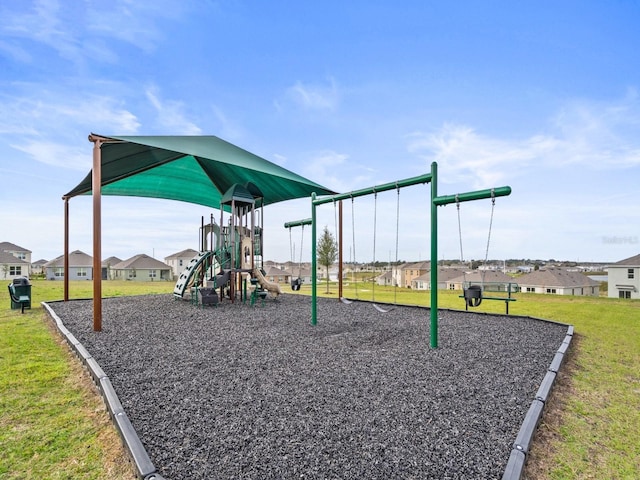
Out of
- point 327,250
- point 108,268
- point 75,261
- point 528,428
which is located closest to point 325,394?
point 528,428

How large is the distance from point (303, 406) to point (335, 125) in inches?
315

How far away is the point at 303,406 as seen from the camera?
306cm

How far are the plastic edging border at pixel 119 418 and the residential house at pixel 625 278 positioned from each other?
38012mm

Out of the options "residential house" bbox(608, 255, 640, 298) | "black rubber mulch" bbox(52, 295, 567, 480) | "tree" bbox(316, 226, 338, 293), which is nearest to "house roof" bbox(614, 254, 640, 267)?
"residential house" bbox(608, 255, 640, 298)

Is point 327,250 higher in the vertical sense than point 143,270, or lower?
higher

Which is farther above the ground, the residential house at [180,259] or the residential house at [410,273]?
the residential house at [180,259]

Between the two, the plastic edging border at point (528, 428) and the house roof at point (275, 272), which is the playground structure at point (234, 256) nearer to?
the plastic edging border at point (528, 428)

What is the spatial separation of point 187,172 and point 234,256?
336cm

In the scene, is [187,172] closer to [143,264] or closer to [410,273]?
[143,264]

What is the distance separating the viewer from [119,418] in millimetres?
2727

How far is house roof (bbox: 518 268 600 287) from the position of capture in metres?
32.8

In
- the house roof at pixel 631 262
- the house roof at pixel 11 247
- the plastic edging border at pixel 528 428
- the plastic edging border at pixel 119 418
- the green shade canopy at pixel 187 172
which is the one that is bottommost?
the plastic edging border at pixel 528 428

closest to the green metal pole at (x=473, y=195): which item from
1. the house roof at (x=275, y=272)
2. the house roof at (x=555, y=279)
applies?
the house roof at (x=555, y=279)

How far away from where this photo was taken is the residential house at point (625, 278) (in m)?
28.9
